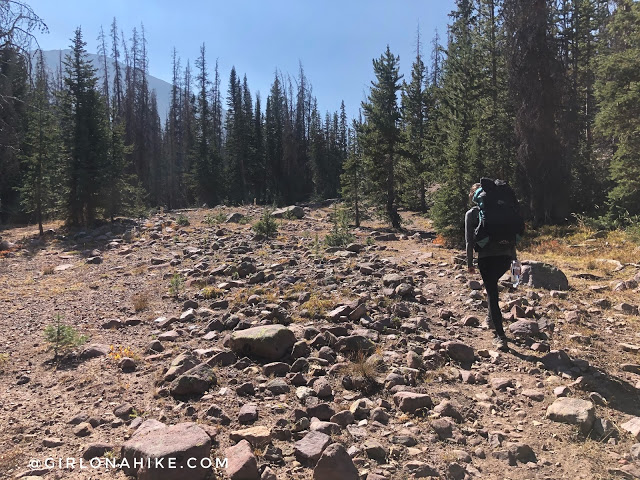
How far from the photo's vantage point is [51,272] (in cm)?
1302

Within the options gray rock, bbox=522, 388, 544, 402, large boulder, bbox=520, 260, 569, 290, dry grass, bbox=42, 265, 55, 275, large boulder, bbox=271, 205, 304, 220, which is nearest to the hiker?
gray rock, bbox=522, 388, 544, 402

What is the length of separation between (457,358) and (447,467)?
210cm

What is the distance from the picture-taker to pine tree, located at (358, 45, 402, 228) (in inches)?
882

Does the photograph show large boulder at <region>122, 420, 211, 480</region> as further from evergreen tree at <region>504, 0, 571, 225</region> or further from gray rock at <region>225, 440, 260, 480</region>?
evergreen tree at <region>504, 0, 571, 225</region>

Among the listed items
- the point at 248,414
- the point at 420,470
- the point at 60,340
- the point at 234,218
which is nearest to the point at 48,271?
the point at 60,340

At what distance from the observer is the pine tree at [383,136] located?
73.5 ft

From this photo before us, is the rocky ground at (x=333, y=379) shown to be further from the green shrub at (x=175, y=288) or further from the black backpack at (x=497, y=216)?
the black backpack at (x=497, y=216)

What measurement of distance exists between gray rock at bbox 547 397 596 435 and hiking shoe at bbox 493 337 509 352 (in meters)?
1.38

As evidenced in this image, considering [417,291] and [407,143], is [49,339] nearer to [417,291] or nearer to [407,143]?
[417,291]

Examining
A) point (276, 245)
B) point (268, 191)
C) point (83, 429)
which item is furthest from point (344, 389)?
point (268, 191)

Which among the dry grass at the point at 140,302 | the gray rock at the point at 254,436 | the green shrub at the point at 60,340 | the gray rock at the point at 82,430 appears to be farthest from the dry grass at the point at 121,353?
the gray rock at the point at 254,436

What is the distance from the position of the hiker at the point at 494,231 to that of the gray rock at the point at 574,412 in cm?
144

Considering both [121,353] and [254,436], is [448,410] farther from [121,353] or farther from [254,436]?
[121,353]

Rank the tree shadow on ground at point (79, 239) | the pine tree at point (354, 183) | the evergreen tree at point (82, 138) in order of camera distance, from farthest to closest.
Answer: the pine tree at point (354, 183)
the evergreen tree at point (82, 138)
the tree shadow on ground at point (79, 239)
